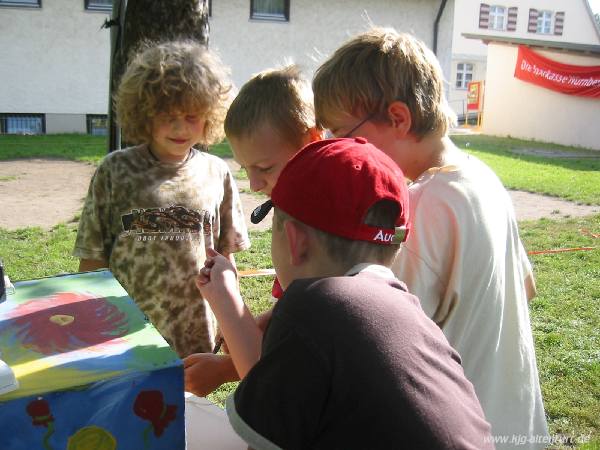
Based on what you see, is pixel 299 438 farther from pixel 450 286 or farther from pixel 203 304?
pixel 203 304

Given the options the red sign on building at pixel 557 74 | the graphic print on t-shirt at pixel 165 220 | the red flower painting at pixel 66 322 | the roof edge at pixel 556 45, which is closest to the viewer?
the red flower painting at pixel 66 322

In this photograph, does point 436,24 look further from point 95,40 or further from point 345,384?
point 345,384

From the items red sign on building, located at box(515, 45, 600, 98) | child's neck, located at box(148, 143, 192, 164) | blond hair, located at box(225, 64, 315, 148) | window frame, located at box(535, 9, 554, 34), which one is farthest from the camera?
window frame, located at box(535, 9, 554, 34)

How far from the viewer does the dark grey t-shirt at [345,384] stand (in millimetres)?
898

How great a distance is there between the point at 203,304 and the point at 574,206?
8.06 metres

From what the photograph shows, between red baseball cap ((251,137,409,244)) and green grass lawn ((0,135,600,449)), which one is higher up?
red baseball cap ((251,137,409,244))

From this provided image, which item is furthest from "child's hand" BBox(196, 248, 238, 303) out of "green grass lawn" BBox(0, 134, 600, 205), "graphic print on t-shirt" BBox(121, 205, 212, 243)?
"green grass lawn" BBox(0, 134, 600, 205)

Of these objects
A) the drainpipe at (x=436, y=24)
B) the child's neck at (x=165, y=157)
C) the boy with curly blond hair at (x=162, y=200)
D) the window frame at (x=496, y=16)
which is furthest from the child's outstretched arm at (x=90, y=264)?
the window frame at (x=496, y=16)

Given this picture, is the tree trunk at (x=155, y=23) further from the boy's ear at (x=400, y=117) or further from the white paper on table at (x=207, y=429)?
the white paper on table at (x=207, y=429)

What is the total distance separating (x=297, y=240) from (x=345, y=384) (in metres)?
0.30

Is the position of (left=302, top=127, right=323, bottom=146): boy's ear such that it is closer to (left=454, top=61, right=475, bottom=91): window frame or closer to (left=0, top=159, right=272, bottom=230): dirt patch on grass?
(left=0, top=159, right=272, bottom=230): dirt patch on grass

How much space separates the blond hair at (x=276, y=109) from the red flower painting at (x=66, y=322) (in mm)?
Result: 684

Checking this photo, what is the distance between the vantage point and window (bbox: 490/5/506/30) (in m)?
36.2

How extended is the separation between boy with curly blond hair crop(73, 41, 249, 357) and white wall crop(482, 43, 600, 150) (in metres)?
18.5
